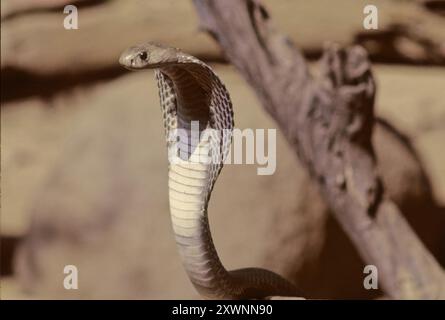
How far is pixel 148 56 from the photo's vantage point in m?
1.28

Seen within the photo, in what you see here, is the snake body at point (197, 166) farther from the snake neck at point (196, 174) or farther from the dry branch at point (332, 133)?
the dry branch at point (332, 133)

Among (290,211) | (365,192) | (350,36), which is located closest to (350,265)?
(290,211)

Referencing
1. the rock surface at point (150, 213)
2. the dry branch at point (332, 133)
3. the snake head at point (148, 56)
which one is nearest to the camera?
the snake head at point (148, 56)

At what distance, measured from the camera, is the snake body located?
4.83 feet

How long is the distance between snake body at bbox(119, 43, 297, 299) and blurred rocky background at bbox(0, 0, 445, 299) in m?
0.63

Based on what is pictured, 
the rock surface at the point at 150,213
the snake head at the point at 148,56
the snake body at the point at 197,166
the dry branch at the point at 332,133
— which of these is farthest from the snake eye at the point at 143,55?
the rock surface at the point at 150,213

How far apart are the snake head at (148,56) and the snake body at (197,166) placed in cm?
9

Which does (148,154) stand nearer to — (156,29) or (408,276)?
(156,29)

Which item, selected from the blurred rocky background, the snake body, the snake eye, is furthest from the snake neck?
the blurred rocky background

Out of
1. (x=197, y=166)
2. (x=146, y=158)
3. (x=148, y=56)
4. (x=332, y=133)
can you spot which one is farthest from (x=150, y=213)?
(x=148, y=56)

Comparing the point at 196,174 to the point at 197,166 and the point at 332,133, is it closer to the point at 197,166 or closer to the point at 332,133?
the point at 197,166

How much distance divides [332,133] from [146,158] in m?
0.66

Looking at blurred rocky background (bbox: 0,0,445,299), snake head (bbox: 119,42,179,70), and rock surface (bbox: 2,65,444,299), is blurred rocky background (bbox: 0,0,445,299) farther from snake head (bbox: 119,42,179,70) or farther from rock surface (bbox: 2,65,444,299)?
snake head (bbox: 119,42,179,70)

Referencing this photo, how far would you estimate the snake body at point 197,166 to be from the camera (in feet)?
4.83
